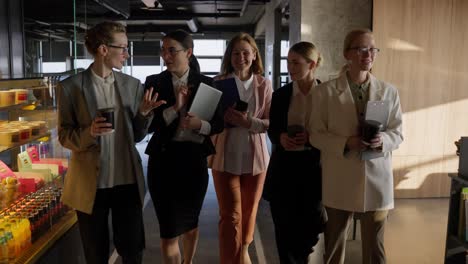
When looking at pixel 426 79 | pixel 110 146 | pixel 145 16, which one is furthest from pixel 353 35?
pixel 145 16

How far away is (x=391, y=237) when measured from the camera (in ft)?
14.4

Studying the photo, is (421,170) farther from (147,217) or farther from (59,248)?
(59,248)

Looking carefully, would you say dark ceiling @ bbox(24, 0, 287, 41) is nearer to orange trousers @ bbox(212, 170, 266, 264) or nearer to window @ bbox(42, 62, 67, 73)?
window @ bbox(42, 62, 67, 73)

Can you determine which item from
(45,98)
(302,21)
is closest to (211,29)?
(302,21)

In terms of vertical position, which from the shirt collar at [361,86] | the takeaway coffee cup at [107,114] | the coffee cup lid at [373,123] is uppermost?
the shirt collar at [361,86]

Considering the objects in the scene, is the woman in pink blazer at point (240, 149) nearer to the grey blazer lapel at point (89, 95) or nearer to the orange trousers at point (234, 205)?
the orange trousers at point (234, 205)

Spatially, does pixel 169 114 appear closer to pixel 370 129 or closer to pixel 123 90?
pixel 123 90

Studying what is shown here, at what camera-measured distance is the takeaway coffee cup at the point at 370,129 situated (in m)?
2.21

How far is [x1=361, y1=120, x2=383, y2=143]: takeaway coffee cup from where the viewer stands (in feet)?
7.25

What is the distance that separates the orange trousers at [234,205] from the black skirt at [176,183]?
27 cm

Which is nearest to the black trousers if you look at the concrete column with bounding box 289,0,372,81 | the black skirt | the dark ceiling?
the black skirt

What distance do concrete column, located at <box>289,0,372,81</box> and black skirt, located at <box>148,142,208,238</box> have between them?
10.3 ft

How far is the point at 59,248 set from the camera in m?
2.97

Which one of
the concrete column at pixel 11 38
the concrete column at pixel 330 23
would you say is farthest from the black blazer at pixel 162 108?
the concrete column at pixel 330 23
